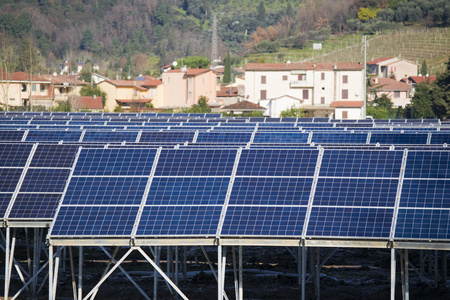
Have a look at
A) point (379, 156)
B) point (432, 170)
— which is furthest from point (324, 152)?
point (432, 170)

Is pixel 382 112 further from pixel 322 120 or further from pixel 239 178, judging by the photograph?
pixel 239 178

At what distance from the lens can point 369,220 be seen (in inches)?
759

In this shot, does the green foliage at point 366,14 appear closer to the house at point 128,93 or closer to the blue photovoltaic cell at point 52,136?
the house at point 128,93

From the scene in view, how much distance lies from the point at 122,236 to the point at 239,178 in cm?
320

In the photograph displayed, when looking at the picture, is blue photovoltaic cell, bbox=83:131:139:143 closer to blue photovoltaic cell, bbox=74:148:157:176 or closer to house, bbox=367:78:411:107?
blue photovoltaic cell, bbox=74:148:157:176

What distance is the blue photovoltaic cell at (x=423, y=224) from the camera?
18719 millimetres

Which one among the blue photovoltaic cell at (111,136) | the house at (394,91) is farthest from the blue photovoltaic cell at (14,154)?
the house at (394,91)

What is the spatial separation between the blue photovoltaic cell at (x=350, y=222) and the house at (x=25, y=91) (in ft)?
286

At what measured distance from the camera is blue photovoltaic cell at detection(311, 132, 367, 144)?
107ft

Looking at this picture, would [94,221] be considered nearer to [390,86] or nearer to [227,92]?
[227,92]

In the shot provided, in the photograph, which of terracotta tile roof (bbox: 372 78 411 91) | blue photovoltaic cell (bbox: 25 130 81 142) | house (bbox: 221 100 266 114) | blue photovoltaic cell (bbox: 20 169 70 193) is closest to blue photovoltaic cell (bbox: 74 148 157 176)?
blue photovoltaic cell (bbox: 20 169 70 193)

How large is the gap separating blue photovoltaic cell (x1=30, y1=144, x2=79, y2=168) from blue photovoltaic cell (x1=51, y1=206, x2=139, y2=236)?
3.55 meters

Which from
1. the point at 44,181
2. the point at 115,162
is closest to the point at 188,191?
the point at 115,162

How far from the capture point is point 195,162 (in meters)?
21.4
